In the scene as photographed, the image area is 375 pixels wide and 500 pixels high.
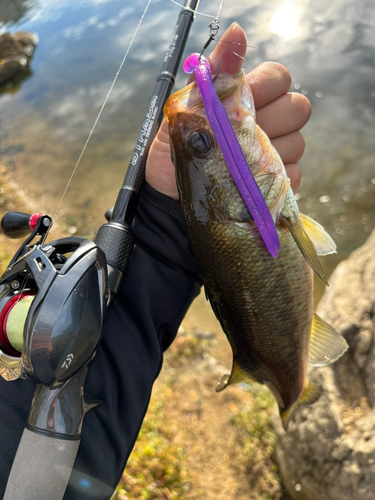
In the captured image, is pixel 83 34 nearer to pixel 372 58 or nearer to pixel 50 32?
pixel 50 32

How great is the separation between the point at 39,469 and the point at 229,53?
172 cm

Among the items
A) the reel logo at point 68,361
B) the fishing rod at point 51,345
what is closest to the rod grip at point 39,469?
the fishing rod at point 51,345

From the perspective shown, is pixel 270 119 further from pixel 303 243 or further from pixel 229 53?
pixel 303 243

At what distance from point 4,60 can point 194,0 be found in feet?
46.7

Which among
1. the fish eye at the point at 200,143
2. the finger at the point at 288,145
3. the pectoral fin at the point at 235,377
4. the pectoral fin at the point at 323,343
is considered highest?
the fish eye at the point at 200,143

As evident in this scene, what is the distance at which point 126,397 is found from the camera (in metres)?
1.60

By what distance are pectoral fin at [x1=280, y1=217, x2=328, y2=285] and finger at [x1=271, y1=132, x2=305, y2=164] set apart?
Answer: 683mm

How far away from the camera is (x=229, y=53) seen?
141cm

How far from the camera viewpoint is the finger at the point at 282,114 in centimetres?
193

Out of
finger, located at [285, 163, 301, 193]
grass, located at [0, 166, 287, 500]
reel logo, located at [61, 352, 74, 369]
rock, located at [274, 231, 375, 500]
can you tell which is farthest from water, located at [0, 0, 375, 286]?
reel logo, located at [61, 352, 74, 369]

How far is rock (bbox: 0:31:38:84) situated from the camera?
503 inches

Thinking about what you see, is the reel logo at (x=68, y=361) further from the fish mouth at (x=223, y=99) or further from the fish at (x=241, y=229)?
the fish mouth at (x=223, y=99)

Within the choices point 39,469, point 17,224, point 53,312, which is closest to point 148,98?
point 17,224

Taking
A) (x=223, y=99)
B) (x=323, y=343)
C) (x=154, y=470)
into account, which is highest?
(x=223, y=99)
